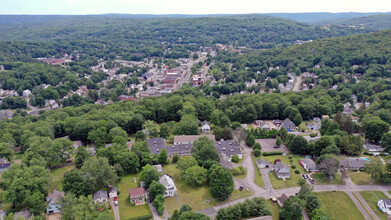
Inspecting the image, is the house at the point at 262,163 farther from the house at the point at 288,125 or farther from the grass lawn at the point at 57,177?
the grass lawn at the point at 57,177

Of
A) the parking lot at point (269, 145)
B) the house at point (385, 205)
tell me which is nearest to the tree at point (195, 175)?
the parking lot at point (269, 145)

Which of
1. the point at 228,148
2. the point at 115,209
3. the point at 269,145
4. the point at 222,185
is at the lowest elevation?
the point at 269,145

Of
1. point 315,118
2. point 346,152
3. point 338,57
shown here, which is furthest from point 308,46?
point 346,152

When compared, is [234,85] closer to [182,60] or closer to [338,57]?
[338,57]

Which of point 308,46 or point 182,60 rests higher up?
point 308,46

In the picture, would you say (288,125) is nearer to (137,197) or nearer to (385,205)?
(385,205)

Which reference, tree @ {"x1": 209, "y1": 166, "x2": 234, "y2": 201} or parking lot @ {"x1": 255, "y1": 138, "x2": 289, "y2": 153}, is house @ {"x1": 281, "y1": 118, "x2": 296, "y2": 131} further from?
tree @ {"x1": 209, "y1": 166, "x2": 234, "y2": 201}

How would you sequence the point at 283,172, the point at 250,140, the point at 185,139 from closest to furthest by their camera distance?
the point at 283,172 → the point at 250,140 → the point at 185,139

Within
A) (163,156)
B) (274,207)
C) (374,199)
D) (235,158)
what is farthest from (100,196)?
(374,199)
